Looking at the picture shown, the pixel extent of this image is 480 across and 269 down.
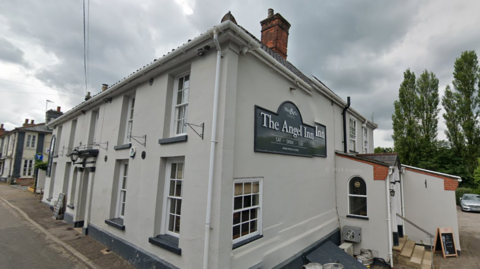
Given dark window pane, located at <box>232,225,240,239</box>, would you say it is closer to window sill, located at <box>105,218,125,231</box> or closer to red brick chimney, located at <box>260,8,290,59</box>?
window sill, located at <box>105,218,125,231</box>

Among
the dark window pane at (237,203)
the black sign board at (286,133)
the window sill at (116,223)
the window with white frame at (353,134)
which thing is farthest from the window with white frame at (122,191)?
the window with white frame at (353,134)

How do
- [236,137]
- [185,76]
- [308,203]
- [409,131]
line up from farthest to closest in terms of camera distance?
[409,131] → [308,203] → [185,76] → [236,137]

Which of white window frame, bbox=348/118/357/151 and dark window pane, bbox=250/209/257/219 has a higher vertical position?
white window frame, bbox=348/118/357/151

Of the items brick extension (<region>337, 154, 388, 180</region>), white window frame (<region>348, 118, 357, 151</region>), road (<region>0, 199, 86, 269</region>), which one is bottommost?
road (<region>0, 199, 86, 269</region>)

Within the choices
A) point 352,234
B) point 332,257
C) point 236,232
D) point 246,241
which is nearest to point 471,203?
point 352,234

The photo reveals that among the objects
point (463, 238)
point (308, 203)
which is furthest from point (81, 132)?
point (463, 238)

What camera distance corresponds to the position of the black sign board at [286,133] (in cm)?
542

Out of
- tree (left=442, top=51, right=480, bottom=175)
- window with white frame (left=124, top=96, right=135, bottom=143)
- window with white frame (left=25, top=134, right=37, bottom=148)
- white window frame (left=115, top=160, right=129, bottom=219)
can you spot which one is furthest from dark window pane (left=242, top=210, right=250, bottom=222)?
window with white frame (left=25, top=134, right=37, bottom=148)

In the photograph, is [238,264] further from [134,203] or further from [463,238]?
[463,238]

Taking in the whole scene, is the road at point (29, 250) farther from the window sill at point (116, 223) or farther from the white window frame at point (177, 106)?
the white window frame at point (177, 106)

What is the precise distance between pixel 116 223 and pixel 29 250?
2.94m

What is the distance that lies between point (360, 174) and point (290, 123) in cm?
415

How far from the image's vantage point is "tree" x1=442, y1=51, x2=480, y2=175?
22.0m

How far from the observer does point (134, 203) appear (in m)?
6.31
